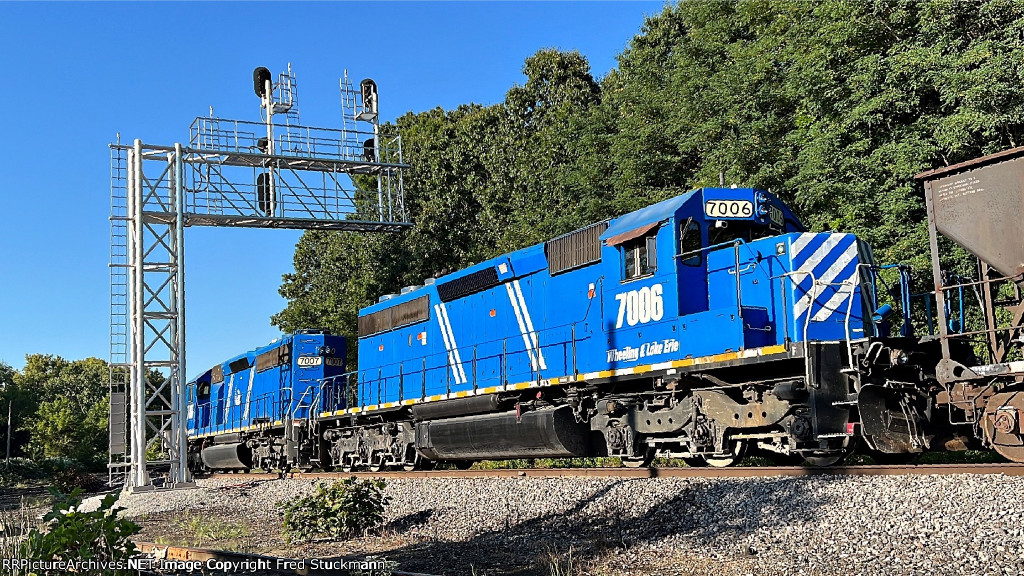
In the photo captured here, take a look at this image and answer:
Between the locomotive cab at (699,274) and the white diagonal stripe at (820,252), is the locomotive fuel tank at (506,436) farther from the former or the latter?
the white diagonal stripe at (820,252)

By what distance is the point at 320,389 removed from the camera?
22.2 meters

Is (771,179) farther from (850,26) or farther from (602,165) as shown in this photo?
(602,165)

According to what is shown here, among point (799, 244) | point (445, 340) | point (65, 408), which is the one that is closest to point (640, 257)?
point (799, 244)

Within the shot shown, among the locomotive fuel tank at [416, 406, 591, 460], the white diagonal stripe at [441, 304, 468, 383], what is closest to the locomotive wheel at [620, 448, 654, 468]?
the locomotive fuel tank at [416, 406, 591, 460]

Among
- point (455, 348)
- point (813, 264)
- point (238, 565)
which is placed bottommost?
point (238, 565)

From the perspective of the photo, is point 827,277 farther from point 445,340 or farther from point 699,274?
point 445,340

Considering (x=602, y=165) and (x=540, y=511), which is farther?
(x=602, y=165)

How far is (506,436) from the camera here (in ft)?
47.8

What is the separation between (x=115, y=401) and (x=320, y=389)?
4.61 meters

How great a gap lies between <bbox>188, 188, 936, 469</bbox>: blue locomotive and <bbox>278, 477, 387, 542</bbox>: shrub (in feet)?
12.1

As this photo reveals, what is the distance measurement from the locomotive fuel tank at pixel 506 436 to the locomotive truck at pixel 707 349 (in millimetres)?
30

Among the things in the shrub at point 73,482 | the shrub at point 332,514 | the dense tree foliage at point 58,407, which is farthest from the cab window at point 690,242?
the dense tree foliage at point 58,407

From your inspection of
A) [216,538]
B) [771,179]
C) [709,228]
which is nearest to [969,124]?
[771,179]

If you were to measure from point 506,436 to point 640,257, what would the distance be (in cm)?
399
